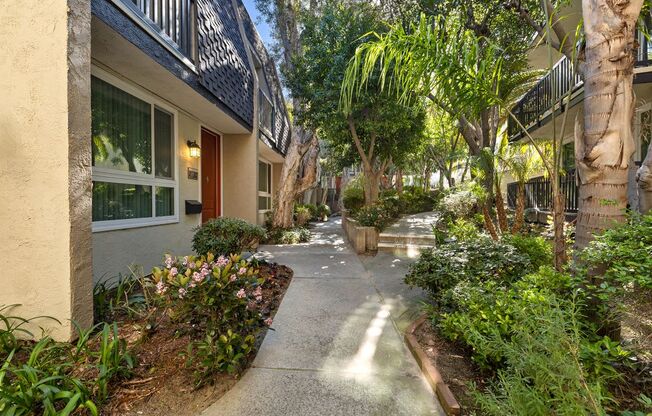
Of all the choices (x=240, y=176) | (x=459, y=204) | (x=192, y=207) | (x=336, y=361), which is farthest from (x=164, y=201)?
Result: (x=459, y=204)

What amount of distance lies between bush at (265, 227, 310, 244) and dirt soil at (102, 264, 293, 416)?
5.07 meters

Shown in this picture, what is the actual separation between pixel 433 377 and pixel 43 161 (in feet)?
11.9

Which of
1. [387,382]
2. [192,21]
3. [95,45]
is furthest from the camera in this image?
[192,21]

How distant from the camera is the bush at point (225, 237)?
4.62 m

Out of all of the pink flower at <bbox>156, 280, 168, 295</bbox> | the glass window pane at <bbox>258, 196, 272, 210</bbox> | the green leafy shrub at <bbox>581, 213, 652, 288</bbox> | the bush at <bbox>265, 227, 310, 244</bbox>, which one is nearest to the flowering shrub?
the pink flower at <bbox>156, 280, 168, 295</bbox>

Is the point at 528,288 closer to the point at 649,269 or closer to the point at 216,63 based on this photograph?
the point at 649,269

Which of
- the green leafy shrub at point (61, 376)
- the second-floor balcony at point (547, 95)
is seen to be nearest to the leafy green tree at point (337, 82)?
the second-floor balcony at point (547, 95)

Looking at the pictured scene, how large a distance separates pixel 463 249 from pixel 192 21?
18.1ft

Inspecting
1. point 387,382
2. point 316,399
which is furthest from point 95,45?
point 387,382

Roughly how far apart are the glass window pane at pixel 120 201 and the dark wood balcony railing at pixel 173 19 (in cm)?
223

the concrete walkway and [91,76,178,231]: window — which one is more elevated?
[91,76,178,231]: window

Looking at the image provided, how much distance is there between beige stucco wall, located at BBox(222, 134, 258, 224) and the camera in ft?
25.6

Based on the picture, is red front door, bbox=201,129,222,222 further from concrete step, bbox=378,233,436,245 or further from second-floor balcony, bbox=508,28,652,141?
second-floor balcony, bbox=508,28,652,141

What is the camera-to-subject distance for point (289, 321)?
3236 mm
